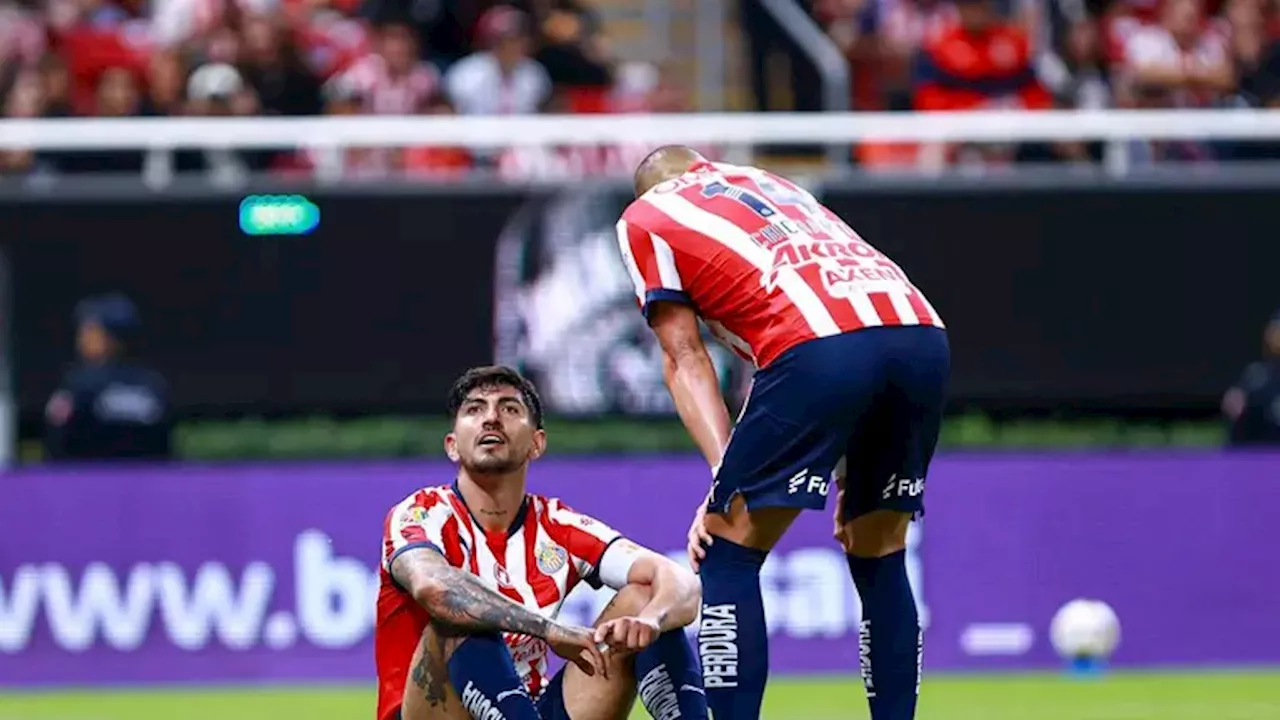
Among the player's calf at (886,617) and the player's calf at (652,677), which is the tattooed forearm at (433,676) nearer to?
the player's calf at (652,677)

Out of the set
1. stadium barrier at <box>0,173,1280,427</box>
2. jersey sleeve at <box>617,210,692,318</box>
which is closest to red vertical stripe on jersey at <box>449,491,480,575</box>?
jersey sleeve at <box>617,210,692,318</box>

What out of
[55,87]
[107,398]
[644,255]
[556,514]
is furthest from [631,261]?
[55,87]

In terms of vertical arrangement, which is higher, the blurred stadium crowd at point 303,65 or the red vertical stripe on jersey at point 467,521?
the blurred stadium crowd at point 303,65

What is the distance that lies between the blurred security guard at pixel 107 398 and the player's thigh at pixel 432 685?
702cm

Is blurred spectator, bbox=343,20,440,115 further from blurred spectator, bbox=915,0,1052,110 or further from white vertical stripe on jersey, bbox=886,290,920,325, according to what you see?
white vertical stripe on jersey, bbox=886,290,920,325

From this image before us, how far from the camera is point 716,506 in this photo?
745 cm

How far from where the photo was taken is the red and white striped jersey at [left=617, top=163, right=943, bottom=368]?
7.46m

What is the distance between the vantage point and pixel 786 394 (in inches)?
289

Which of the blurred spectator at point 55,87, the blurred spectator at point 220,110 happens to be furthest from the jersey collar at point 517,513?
the blurred spectator at point 55,87

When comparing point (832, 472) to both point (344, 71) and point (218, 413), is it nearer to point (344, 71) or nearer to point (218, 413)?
point (218, 413)

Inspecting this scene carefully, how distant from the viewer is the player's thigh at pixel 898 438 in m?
7.43

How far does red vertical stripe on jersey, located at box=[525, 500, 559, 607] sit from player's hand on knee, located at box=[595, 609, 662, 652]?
591 mm

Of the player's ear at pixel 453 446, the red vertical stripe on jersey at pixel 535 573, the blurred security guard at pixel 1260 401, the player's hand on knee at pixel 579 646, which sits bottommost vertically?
the player's hand on knee at pixel 579 646

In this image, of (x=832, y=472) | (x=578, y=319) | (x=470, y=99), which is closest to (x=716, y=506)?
(x=832, y=472)
